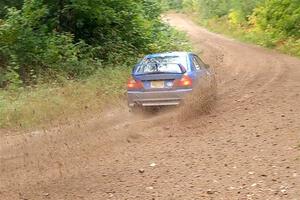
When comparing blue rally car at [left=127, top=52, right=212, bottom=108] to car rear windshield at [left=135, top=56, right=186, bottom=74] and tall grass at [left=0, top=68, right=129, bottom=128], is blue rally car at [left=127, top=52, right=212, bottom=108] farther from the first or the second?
tall grass at [left=0, top=68, right=129, bottom=128]

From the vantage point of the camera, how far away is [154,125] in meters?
10.3

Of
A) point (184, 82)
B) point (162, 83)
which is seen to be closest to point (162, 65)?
point (162, 83)

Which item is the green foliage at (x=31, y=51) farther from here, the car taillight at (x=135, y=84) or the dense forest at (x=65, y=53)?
the car taillight at (x=135, y=84)

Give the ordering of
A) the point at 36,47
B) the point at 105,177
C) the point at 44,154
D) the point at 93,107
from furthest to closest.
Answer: the point at 36,47 < the point at 93,107 < the point at 44,154 < the point at 105,177

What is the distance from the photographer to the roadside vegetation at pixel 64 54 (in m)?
12.2

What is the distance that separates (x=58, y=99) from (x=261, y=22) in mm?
22199

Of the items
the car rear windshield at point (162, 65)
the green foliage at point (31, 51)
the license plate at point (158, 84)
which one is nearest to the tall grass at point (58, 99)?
the green foliage at point (31, 51)

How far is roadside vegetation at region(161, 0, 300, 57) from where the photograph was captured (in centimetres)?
2689

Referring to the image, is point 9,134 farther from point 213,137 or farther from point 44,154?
point 213,137

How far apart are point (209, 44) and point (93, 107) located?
21.9 m

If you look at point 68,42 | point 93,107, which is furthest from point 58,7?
point 93,107

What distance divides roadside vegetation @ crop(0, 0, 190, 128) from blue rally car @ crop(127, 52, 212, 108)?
4.95ft

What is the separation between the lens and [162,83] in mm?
11023

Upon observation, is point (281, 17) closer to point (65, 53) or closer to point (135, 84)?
point (65, 53)
